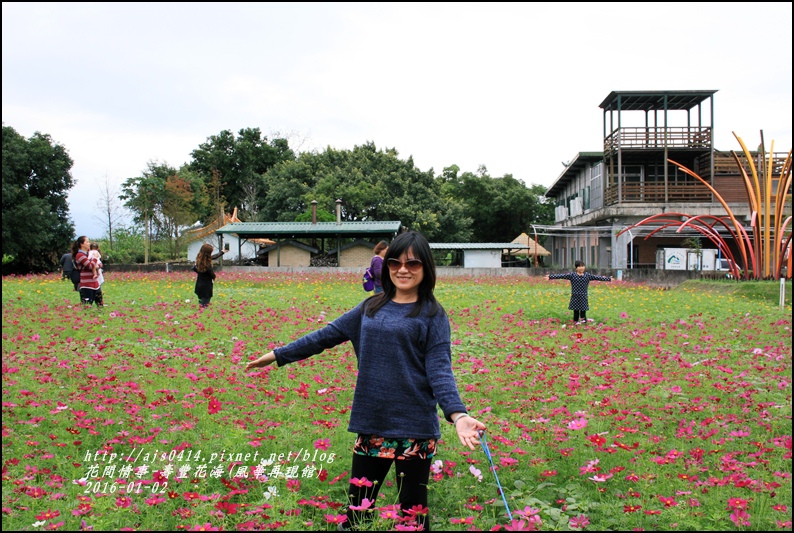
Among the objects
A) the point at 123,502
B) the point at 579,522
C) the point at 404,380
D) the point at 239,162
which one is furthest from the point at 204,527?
the point at 239,162

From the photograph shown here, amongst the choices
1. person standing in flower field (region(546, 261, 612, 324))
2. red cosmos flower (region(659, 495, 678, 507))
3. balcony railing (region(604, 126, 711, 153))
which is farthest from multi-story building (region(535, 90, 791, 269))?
red cosmos flower (region(659, 495, 678, 507))

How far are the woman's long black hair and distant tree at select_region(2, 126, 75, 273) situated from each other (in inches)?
1169

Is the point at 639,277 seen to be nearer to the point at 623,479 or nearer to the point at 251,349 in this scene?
the point at 251,349

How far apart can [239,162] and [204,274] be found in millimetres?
43287

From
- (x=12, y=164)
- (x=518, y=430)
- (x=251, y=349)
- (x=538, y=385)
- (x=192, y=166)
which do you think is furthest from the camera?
(x=192, y=166)

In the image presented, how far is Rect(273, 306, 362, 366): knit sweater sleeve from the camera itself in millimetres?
3279

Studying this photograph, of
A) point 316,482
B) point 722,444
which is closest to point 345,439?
point 316,482

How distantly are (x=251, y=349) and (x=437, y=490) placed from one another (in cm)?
486

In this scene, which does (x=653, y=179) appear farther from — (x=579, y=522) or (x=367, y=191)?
(x=579, y=522)

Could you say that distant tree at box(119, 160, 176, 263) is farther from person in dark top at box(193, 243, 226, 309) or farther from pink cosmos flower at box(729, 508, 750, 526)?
pink cosmos flower at box(729, 508, 750, 526)

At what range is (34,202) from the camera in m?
29.2

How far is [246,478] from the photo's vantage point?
3988 mm

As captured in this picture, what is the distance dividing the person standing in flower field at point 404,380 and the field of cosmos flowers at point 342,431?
187 mm

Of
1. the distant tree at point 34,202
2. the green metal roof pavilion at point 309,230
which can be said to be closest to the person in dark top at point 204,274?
the green metal roof pavilion at point 309,230
